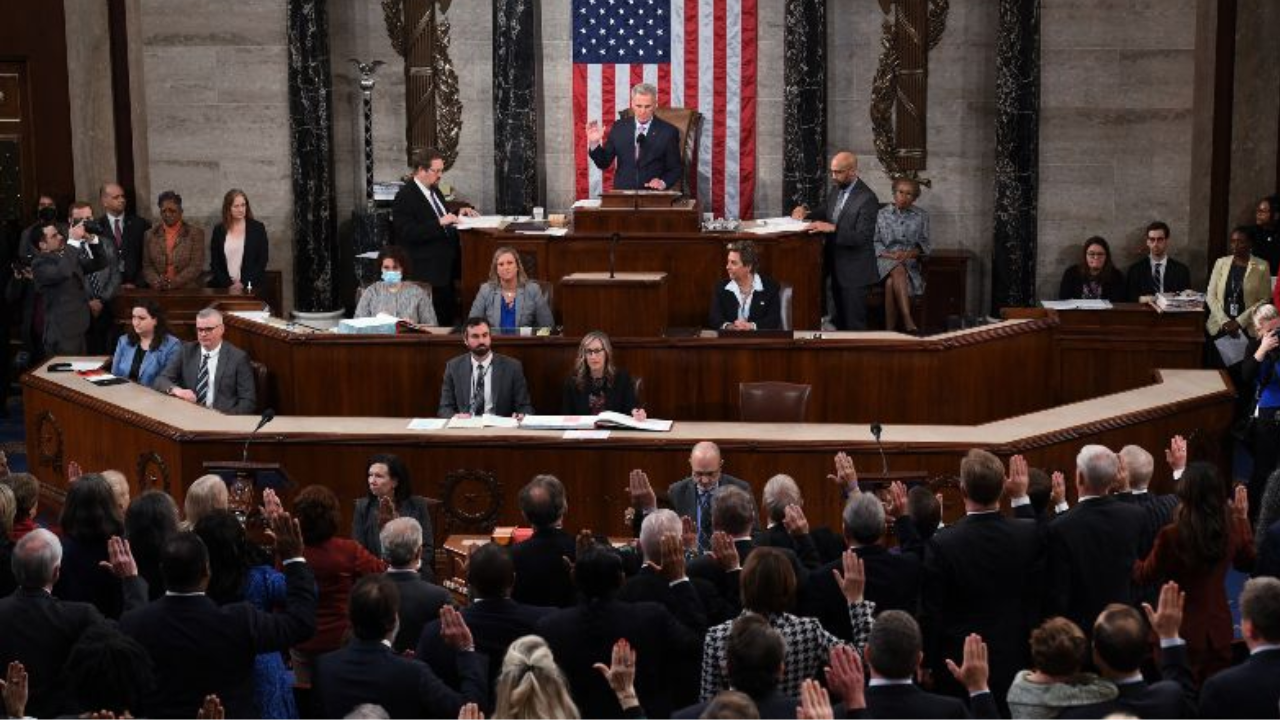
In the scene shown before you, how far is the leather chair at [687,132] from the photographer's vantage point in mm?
16484

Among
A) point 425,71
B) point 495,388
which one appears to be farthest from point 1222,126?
point 495,388

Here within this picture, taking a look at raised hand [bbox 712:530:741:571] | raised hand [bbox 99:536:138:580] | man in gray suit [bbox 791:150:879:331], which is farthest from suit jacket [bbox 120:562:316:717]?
man in gray suit [bbox 791:150:879:331]

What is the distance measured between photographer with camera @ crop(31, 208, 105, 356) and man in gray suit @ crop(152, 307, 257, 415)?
299 cm

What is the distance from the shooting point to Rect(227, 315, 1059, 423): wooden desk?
489 inches

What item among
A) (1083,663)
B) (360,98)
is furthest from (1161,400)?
(360,98)

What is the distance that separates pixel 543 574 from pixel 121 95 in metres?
11.4

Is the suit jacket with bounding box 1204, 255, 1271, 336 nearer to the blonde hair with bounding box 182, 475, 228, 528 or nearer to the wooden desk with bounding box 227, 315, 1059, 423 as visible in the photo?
the wooden desk with bounding box 227, 315, 1059, 423

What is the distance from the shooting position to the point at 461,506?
10.9 m

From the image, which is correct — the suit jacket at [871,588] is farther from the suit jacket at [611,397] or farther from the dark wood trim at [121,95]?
the dark wood trim at [121,95]

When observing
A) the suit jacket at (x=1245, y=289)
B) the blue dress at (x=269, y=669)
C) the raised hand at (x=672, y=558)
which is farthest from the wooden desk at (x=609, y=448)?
the raised hand at (x=672, y=558)

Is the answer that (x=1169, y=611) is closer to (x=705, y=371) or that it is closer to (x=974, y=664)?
(x=974, y=664)

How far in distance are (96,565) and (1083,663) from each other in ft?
13.1

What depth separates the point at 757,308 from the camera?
13266 millimetres

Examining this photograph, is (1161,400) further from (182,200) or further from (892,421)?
(182,200)
